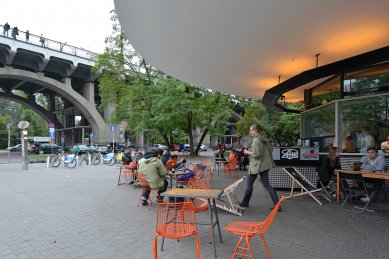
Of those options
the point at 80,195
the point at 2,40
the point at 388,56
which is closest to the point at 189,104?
the point at 80,195

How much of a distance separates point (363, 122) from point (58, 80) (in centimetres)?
4427

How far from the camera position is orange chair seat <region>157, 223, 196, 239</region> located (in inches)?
136

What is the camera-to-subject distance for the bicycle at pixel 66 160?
1675 cm

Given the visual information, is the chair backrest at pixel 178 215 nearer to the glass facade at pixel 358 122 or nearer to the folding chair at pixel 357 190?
the folding chair at pixel 357 190

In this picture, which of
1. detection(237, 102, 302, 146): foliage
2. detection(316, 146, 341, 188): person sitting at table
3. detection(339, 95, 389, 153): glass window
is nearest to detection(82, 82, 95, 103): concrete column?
detection(237, 102, 302, 146): foliage

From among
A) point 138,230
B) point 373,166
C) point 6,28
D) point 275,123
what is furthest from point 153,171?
point 6,28

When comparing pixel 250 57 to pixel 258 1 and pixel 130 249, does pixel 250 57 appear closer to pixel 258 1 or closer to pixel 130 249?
pixel 258 1

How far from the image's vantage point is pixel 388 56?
21.7 ft

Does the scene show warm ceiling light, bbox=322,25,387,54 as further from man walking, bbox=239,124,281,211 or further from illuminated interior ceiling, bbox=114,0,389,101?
man walking, bbox=239,124,281,211

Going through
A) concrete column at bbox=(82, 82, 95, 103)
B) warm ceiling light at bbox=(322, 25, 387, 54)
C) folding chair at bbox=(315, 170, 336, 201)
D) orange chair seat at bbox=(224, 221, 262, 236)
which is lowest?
folding chair at bbox=(315, 170, 336, 201)

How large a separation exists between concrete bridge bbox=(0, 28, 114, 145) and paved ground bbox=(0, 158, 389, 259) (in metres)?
26.4

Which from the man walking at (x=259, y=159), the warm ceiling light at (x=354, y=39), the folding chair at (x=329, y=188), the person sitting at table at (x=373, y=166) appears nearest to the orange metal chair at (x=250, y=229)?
the man walking at (x=259, y=159)

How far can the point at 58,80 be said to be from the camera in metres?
44.8

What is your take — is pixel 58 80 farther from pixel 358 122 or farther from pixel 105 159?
pixel 358 122
